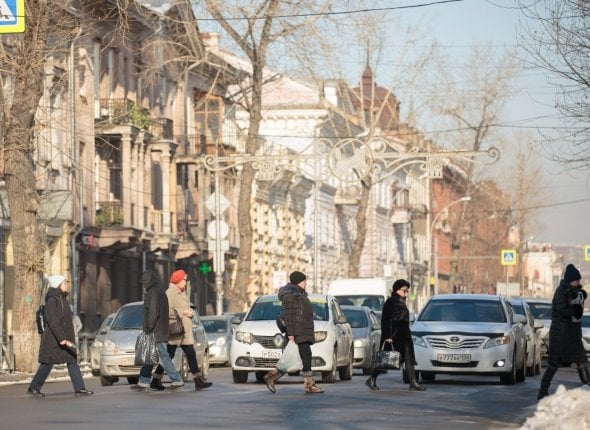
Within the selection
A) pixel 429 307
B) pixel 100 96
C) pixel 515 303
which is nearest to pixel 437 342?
pixel 429 307

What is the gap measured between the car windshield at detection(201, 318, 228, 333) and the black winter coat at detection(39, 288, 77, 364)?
1888cm

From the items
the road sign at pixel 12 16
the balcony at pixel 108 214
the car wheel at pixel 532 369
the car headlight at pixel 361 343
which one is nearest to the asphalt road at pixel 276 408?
the car wheel at pixel 532 369

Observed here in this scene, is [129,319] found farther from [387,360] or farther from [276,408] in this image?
[276,408]

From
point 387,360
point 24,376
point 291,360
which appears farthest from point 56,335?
point 24,376

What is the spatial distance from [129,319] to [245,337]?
9.90 ft

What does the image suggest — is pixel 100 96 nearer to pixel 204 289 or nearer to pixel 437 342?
pixel 204 289

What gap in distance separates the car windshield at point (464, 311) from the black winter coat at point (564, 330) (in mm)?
6985

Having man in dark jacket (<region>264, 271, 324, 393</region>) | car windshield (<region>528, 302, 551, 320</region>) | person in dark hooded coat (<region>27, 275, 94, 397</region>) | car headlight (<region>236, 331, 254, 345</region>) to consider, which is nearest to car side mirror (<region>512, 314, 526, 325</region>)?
car headlight (<region>236, 331, 254, 345</region>)

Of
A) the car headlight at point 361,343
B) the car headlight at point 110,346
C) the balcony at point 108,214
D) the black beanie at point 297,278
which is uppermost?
the balcony at point 108,214

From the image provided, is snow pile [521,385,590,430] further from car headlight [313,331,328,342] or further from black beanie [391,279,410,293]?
car headlight [313,331,328,342]

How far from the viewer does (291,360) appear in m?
24.8

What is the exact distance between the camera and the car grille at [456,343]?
29000 millimetres

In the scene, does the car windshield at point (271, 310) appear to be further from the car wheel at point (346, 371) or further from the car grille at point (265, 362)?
the car wheel at point (346, 371)

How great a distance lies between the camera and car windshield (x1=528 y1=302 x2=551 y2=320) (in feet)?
153
